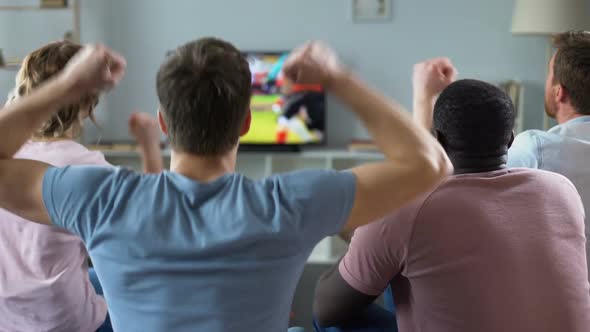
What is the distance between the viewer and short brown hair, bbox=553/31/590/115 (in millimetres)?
2006

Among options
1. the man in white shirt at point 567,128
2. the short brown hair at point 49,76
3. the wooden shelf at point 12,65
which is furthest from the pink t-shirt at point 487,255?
the wooden shelf at point 12,65

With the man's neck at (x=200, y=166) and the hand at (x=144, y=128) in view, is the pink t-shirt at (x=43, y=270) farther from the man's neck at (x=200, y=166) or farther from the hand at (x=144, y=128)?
the man's neck at (x=200, y=166)

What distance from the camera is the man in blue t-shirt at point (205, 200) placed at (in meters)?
1.02

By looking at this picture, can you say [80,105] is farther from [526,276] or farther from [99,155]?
[526,276]

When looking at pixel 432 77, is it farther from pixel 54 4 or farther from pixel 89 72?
pixel 54 4

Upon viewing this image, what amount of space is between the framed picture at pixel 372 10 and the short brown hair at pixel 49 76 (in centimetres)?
325

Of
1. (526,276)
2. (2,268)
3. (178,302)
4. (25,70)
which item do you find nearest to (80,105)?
(25,70)

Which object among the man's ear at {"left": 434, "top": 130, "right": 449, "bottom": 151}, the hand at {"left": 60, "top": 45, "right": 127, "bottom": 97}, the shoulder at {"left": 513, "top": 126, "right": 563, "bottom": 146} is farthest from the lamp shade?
the hand at {"left": 60, "top": 45, "right": 127, "bottom": 97}

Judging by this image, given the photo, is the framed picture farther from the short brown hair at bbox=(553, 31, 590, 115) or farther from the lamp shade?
the short brown hair at bbox=(553, 31, 590, 115)

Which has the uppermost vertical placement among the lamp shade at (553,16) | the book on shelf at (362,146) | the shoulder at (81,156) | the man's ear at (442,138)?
the lamp shade at (553,16)

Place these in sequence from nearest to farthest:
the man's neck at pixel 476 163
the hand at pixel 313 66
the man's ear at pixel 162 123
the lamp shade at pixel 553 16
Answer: the hand at pixel 313 66, the man's ear at pixel 162 123, the man's neck at pixel 476 163, the lamp shade at pixel 553 16

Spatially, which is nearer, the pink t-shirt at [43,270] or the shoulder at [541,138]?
the pink t-shirt at [43,270]

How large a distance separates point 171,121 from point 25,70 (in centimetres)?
86

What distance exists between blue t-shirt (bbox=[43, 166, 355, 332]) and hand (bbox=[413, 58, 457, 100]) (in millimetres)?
436
